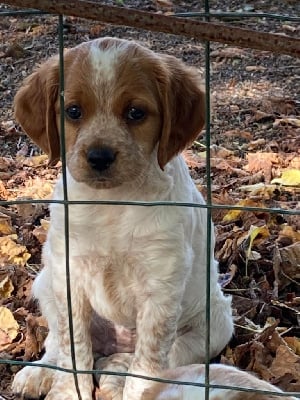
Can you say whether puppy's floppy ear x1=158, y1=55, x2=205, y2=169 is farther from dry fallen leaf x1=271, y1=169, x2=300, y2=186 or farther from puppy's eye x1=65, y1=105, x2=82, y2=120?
dry fallen leaf x1=271, y1=169, x2=300, y2=186

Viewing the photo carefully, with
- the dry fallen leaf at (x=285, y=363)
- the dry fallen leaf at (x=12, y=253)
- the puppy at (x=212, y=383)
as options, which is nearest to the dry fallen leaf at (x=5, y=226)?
the dry fallen leaf at (x=12, y=253)

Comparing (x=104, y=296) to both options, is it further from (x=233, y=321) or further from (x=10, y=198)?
(x=10, y=198)

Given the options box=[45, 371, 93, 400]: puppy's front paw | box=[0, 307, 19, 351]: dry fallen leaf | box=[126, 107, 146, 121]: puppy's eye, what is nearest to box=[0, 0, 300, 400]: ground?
box=[0, 307, 19, 351]: dry fallen leaf

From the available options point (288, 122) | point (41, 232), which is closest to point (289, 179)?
point (288, 122)

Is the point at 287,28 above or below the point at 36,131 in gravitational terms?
below

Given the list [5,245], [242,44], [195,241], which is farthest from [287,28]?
[242,44]
